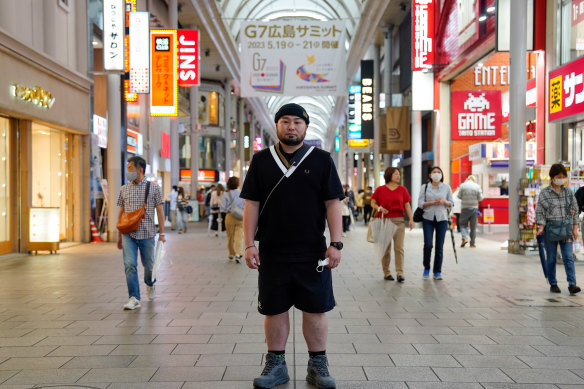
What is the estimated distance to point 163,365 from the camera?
4027 mm

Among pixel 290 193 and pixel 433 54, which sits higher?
pixel 433 54

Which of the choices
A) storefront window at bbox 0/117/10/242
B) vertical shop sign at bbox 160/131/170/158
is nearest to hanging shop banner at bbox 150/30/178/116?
vertical shop sign at bbox 160/131/170/158

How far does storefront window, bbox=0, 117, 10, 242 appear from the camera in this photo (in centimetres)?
1131

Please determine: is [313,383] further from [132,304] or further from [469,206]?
[469,206]

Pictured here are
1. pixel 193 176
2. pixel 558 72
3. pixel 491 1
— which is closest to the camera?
pixel 558 72

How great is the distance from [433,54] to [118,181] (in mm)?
9953

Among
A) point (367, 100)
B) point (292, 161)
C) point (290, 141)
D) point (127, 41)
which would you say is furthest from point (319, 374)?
point (367, 100)

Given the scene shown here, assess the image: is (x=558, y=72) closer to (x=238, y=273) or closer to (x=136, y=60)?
(x=238, y=273)

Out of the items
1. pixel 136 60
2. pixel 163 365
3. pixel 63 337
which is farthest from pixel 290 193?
pixel 136 60

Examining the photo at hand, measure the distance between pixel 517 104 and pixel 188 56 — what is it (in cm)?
1201

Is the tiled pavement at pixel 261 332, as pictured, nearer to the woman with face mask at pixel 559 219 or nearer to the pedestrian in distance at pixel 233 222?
the woman with face mask at pixel 559 219

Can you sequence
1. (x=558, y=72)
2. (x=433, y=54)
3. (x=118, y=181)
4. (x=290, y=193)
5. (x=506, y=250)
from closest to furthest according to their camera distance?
(x=290, y=193), (x=558, y=72), (x=506, y=250), (x=118, y=181), (x=433, y=54)

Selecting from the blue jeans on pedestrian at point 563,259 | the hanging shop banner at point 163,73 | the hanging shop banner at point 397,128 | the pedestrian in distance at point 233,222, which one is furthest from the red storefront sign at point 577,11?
the hanging shop banner at point 163,73

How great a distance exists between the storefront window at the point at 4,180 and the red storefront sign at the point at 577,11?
420 inches
